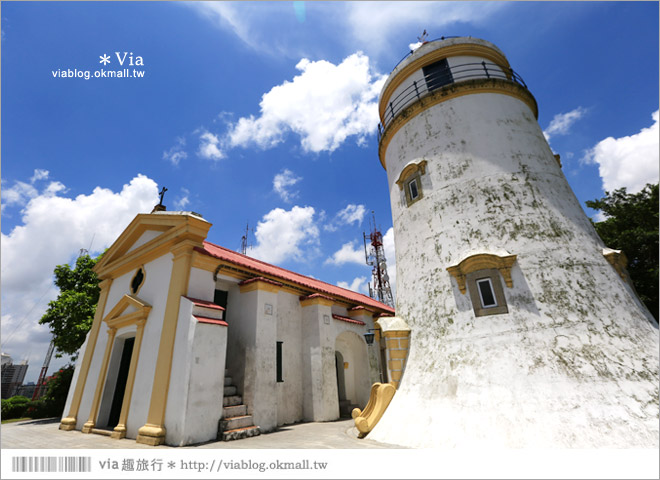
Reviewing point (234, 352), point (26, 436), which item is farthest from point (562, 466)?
point (26, 436)

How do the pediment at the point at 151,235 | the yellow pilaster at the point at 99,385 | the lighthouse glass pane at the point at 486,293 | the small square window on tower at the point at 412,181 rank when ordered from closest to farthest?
the lighthouse glass pane at the point at 486,293
the small square window on tower at the point at 412,181
the pediment at the point at 151,235
the yellow pilaster at the point at 99,385

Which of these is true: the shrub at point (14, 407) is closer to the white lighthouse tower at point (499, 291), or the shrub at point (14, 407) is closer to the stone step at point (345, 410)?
the stone step at point (345, 410)

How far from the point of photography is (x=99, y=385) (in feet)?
34.2

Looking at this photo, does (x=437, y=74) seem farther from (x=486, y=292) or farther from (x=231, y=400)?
(x=231, y=400)

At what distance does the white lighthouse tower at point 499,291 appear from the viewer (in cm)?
550

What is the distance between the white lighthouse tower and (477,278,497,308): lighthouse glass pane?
0.02 meters

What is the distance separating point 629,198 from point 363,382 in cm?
1677

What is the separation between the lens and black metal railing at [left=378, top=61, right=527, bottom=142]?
379 inches

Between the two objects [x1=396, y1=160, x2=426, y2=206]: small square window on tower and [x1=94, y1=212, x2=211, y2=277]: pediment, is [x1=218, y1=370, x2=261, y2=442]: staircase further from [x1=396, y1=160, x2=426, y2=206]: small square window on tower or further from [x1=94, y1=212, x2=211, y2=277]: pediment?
[x1=396, y1=160, x2=426, y2=206]: small square window on tower

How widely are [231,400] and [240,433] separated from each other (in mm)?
1163

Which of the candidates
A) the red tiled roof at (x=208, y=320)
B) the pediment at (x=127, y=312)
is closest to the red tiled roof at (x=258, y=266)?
the red tiled roof at (x=208, y=320)

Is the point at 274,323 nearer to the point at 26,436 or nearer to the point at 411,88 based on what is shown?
the point at 26,436

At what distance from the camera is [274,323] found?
1070 cm

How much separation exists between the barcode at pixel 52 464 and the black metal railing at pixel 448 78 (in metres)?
11.5
